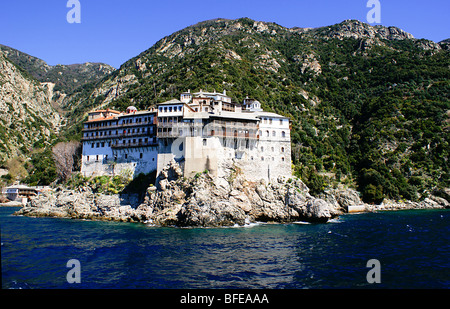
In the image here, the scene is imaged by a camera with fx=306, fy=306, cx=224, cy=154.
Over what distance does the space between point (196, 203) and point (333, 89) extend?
76649 millimetres

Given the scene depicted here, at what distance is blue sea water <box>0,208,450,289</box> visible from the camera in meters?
17.2

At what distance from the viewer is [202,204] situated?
3631cm

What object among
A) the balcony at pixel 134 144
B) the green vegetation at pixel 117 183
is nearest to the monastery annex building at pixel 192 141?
the balcony at pixel 134 144

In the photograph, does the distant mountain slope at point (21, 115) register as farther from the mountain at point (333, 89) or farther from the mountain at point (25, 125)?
the mountain at point (333, 89)

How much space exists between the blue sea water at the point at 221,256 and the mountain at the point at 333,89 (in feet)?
84.5

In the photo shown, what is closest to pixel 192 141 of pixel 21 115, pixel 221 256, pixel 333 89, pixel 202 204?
pixel 202 204

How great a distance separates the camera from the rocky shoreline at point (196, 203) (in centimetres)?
3647

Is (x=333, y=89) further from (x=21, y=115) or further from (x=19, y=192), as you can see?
(x=21, y=115)

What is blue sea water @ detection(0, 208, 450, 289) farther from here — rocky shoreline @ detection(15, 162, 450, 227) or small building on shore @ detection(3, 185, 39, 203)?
small building on shore @ detection(3, 185, 39, 203)

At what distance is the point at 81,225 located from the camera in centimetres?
3606
